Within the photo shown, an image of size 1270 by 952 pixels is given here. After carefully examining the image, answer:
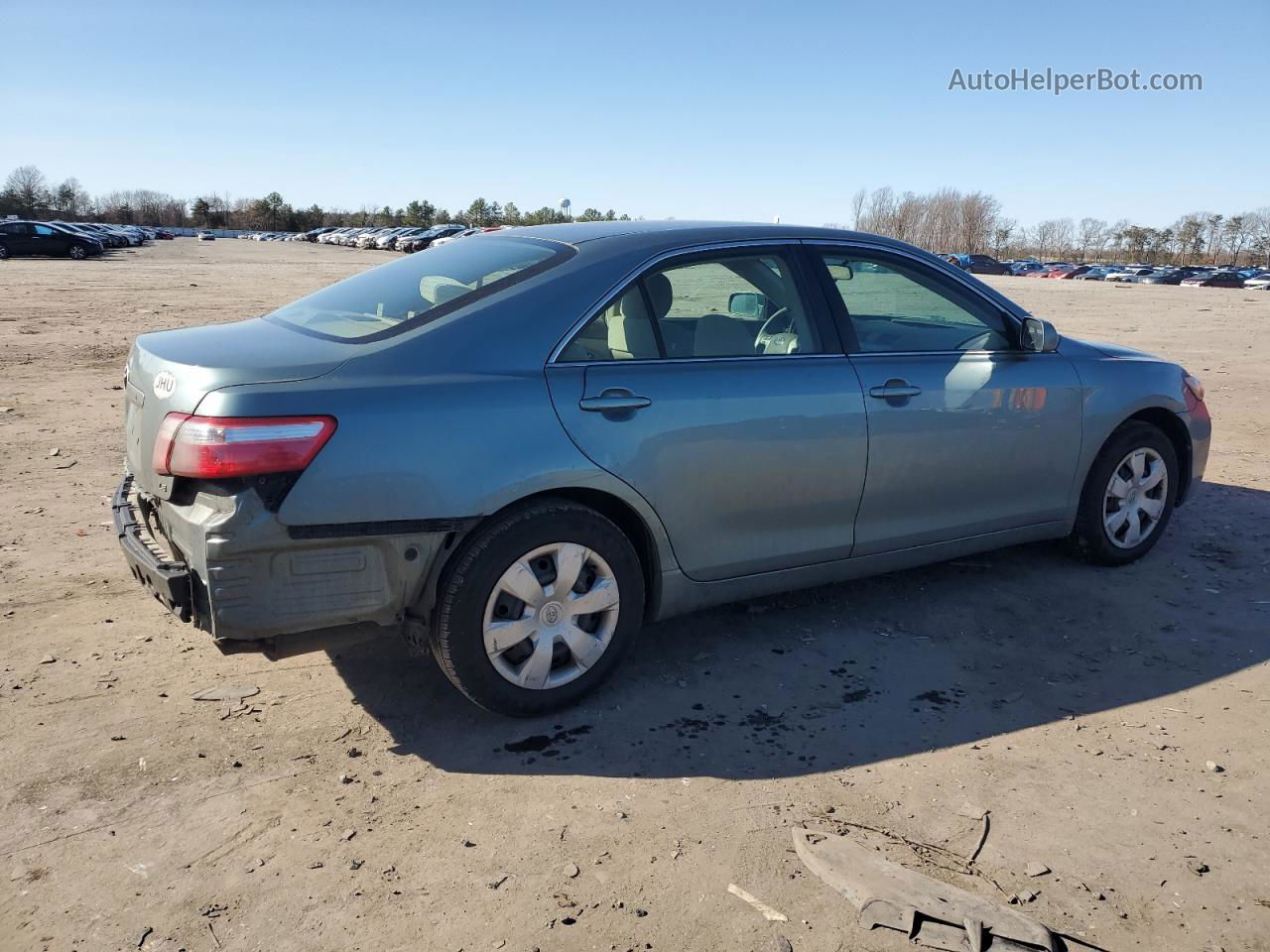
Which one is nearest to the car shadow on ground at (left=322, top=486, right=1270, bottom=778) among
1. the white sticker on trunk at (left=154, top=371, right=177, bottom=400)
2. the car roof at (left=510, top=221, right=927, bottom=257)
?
the white sticker on trunk at (left=154, top=371, right=177, bottom=400)

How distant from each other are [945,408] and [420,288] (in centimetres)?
225

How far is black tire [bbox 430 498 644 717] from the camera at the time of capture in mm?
3250

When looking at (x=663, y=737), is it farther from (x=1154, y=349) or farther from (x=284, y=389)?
(x=1154, y=349)

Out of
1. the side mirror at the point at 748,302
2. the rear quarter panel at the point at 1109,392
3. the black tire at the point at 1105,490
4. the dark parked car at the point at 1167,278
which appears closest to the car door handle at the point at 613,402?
the side mirror at the point at 748,302

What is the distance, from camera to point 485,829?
2.92m

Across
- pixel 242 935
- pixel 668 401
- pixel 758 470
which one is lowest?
pixel 242 935

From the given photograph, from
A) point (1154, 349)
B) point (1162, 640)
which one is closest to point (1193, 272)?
point (1154, 349)

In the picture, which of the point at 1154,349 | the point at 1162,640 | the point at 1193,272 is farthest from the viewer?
the point at 1193,272

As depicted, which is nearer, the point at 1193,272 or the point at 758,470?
the point at 758,470

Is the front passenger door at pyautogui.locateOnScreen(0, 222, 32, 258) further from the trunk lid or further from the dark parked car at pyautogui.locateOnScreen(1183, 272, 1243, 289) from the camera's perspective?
the dark parked car at pyautogui.locateOnScreen(1183, 272, 1243, 289)

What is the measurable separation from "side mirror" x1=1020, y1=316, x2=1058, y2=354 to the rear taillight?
3186 mm

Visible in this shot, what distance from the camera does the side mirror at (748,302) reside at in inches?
162

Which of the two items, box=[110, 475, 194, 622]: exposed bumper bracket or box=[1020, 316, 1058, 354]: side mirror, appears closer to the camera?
box=[110, 475, 194, 622]: exposed bumper bracket

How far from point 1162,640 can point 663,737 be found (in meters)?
2.42
